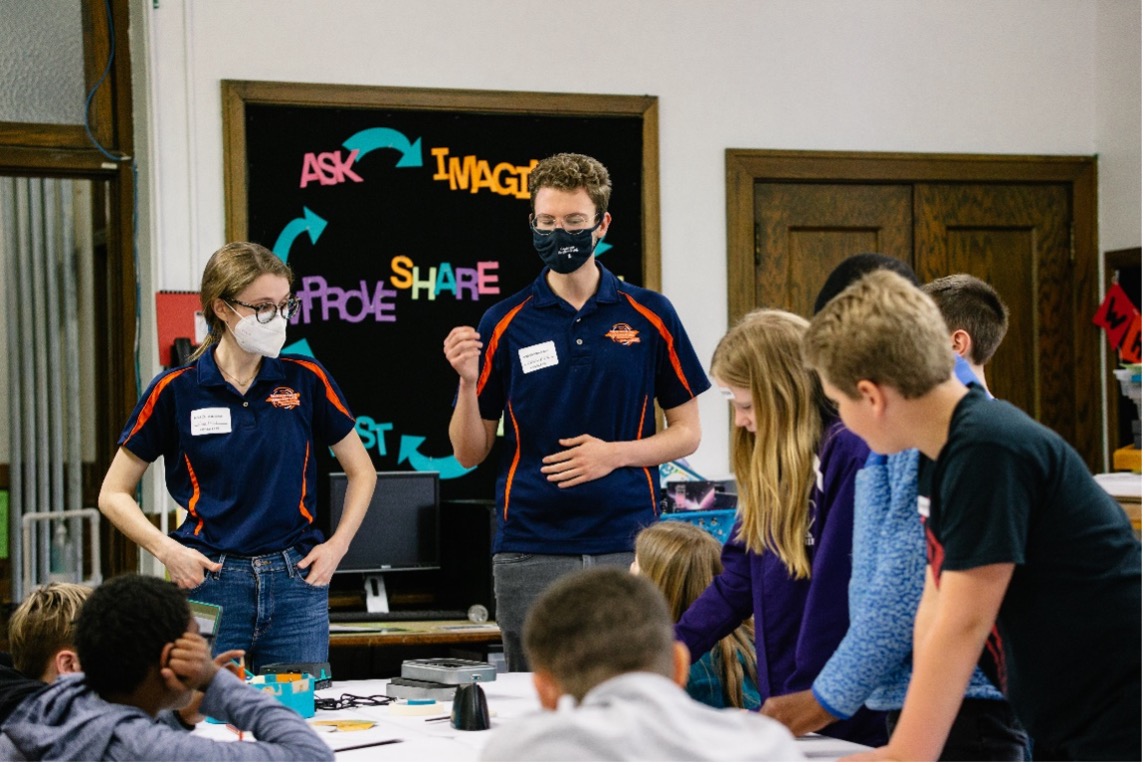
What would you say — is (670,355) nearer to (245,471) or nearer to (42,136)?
(245,471)

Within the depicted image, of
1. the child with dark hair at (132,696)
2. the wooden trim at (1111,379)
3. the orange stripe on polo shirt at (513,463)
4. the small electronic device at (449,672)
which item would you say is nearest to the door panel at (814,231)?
the wooden trim at (1111,379)

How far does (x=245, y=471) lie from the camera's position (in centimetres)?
288

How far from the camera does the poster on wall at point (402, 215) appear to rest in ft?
15.4

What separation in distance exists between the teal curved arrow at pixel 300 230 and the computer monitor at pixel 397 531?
0.82 meters

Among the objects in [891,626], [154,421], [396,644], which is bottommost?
[396,644]

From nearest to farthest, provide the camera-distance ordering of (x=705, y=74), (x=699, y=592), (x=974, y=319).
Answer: (x=699, y=592) < (x=974, y=319) < (x=705, y=74)

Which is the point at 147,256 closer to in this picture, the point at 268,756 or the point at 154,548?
the point at 154,548

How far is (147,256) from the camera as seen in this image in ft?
15.2

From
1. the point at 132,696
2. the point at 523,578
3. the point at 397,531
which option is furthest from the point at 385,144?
the point at 132,696

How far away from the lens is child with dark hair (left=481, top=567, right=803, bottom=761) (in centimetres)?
132

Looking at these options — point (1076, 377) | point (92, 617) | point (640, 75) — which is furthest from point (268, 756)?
point (1076, 377)

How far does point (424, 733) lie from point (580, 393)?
1.02 meters

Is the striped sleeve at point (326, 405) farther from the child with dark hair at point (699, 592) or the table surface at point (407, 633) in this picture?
the table surface at point (407, 633)

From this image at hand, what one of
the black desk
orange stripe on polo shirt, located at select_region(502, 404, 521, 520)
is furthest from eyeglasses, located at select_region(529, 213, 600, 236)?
the black desk
